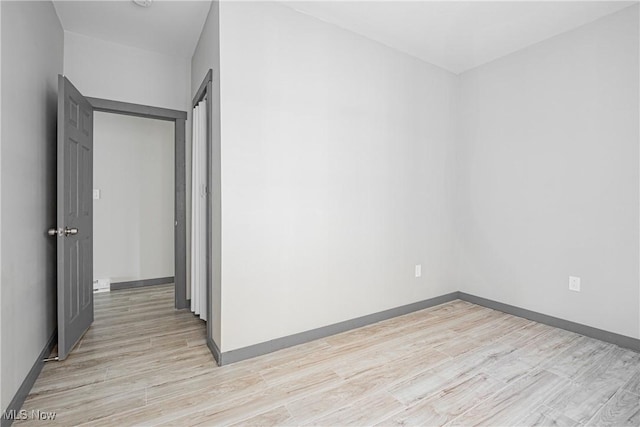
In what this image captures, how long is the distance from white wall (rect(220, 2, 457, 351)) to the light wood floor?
0.36m

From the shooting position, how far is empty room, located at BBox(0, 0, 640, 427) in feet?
6.08

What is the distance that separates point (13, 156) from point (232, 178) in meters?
1.16

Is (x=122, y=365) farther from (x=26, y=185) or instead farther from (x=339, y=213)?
(x=339, y=213)

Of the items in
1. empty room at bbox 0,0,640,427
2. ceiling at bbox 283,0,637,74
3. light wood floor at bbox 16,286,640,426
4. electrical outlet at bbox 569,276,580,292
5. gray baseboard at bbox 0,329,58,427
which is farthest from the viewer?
electrical outlet at bbox 569,276,580,292

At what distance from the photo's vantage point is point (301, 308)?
2576mm

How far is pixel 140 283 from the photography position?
4.30 meters

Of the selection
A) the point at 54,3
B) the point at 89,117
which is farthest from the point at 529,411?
the point at 54,3

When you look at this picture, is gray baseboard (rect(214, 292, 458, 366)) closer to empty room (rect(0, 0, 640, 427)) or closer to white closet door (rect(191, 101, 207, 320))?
empty room (rect(0, 0, 640, 427))

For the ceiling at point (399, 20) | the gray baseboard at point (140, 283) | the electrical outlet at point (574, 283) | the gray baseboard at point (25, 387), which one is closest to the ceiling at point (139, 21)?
the ceiling at point (399, 20)

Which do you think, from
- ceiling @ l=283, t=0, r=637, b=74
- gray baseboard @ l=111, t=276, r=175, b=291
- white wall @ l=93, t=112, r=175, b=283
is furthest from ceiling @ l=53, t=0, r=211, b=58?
gray baseboard @ l=111, t=276, r=175, b=291

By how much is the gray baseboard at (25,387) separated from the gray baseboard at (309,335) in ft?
3.36

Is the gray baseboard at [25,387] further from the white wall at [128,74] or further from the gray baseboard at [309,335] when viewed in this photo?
the white wall at [128,74]

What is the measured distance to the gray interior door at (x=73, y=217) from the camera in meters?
2.23

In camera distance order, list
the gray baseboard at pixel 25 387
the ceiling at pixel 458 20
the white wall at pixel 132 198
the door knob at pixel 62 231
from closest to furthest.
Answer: the gray baseboard at pixel 25 387, the door knob at pixel 62 231, the ceiling at pixel 458 20, the white wall at pixel 132 198
